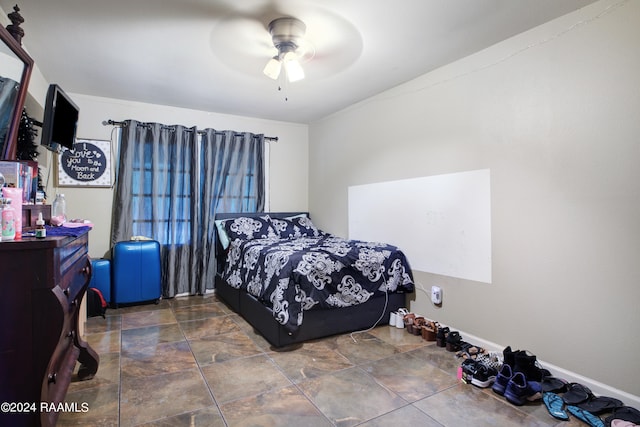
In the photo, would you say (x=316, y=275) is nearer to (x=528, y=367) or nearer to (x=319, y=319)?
(x=319, y=319)

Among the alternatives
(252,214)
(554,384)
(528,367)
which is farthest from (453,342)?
(252,214)

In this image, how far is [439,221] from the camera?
9.36 feet

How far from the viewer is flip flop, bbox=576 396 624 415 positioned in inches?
68.2

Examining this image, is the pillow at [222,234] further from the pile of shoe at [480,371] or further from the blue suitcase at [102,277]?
the pile of shoe at [480,371]

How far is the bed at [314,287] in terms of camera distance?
2504mm

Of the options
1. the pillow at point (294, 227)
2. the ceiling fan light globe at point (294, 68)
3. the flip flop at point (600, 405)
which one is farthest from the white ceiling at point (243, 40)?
the flip flop at point (600, 405)

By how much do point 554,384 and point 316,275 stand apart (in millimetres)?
Result: 1633

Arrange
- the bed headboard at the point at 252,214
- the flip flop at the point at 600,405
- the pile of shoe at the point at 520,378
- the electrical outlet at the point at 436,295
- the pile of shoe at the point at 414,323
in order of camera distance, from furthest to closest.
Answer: the bed headboard at the point at 252,214 → the electrical outlet at the point at 436,295 → the pile of shoe at the point at 414,323 → the pile of shoe at the point at 520,378 → the flip flop at the point at 600,405

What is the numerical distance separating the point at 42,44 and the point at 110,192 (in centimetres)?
167

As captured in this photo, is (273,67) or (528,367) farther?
(273,67)

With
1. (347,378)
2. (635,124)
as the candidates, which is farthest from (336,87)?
(347,378)

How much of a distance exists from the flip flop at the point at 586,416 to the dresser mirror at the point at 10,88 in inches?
130

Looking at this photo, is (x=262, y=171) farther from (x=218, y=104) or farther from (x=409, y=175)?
(x=409, y=175)

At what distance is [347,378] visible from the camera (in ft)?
6.84
